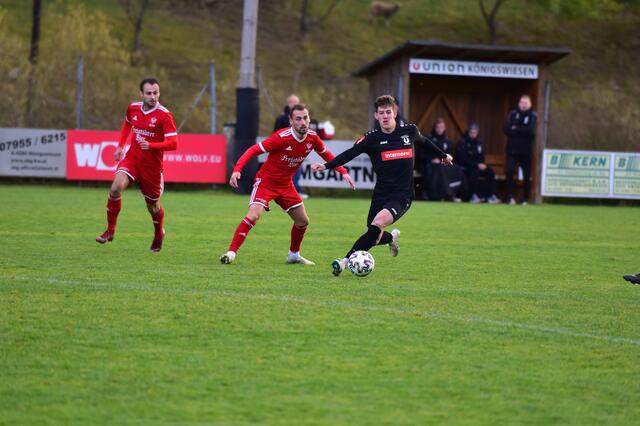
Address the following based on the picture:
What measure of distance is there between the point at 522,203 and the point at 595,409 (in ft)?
60.5

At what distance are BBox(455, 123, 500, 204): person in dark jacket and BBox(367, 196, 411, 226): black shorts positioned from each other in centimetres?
1367

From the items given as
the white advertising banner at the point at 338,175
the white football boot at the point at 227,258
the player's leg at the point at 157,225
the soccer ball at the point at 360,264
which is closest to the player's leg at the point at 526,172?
the white advertising banner at the point at 338,175

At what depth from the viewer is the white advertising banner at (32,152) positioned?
899 inches

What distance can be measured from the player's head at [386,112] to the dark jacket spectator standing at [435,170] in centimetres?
1325

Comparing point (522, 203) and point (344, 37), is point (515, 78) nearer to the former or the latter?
point (522, 203)

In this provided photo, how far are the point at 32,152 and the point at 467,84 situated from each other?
38.3ft

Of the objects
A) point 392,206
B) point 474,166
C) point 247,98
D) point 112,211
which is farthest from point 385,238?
point 247,98

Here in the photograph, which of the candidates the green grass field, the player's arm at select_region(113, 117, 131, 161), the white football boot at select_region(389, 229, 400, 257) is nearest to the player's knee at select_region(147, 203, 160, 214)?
the green grass field

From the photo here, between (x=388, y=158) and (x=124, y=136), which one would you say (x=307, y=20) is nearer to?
(x=124, y=136)

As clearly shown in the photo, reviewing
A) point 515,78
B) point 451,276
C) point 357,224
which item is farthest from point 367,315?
point 515,78

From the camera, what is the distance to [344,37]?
47.5 m

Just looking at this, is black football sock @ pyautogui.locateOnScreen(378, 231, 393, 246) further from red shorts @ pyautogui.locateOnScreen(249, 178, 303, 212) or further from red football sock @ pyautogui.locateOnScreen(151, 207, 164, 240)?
red football sock @ pyautogui.locateOnScreen(151, 207, 164, 240)

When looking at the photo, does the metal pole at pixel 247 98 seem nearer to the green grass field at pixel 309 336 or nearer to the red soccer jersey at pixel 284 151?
the green grass field at pixel 309 336

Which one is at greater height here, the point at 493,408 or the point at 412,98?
the point at 412,98
